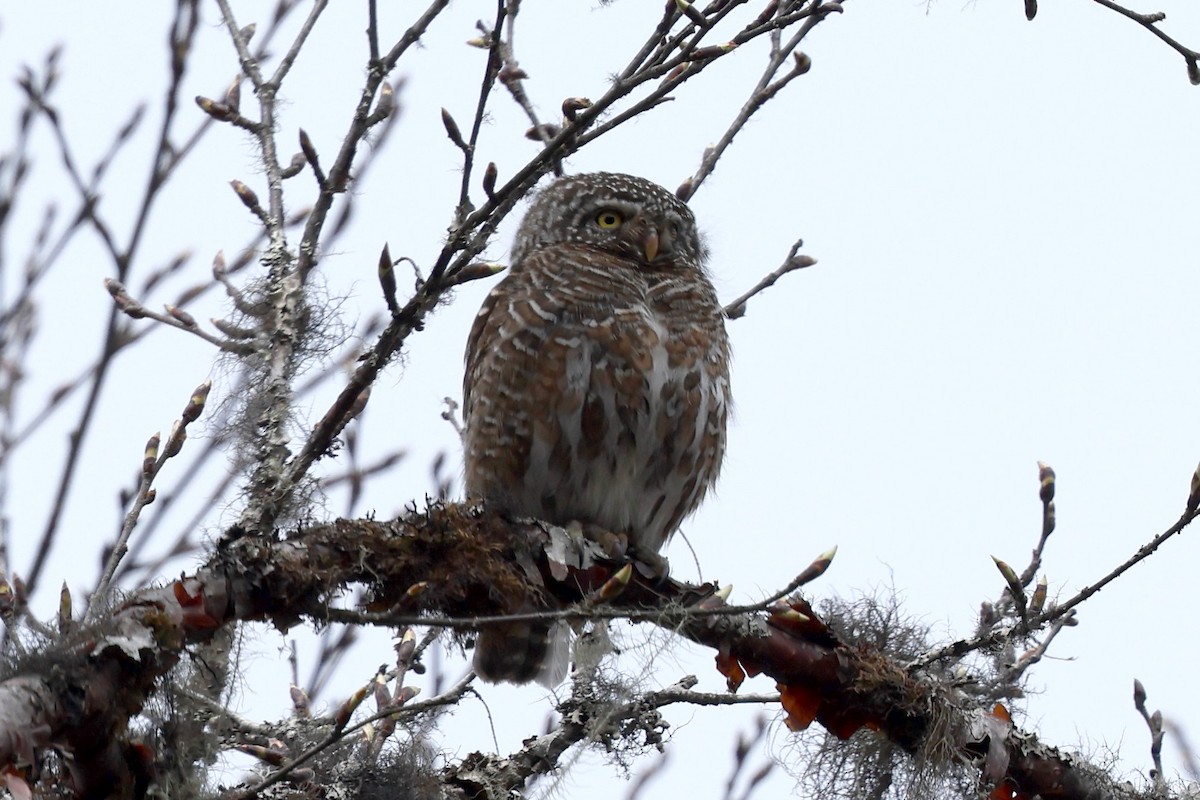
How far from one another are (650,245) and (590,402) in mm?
801

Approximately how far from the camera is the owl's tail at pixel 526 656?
161 inches

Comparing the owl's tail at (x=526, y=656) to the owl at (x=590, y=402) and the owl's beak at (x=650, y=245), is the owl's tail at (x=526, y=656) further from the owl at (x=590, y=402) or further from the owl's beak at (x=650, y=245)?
the owl's beak at (x=650, y=245)

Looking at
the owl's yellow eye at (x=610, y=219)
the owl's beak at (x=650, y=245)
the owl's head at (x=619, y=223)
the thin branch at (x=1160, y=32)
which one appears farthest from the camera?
the owl's yellow eye at (x=610, y=219)

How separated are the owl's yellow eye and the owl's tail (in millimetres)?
1571

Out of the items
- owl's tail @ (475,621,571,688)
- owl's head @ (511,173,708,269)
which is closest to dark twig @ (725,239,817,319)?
owl's head @ (511,173,708,269)

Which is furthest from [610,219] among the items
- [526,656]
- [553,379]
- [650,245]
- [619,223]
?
[526,656]

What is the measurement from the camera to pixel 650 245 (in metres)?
4.74

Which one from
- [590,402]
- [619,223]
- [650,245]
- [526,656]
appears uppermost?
[619,223]

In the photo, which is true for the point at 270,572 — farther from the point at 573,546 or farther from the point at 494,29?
the point at 494,29

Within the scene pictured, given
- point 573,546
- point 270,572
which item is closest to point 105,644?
point 270,572

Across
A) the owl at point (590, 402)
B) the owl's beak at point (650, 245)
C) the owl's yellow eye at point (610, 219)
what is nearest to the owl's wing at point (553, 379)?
the owl at point (590, 402)

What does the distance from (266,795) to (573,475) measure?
147 centimetres

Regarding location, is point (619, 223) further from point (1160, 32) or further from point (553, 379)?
point (1160, 32)

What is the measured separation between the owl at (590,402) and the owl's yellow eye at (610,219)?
25 centimetres
